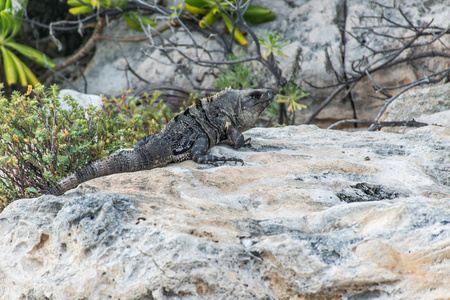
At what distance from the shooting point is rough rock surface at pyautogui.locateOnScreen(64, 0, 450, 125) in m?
8.88

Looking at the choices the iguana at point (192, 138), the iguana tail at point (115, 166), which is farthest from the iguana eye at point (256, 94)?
the iguana tail at point (115, 166)

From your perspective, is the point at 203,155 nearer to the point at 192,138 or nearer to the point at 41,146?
the point at 192,138

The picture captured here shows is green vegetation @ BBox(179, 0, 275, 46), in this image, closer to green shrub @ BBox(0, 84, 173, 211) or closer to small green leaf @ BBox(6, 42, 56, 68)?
small green leaf @ BBox(6, 42, 56, 68)

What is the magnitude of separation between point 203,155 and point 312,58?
5641mm

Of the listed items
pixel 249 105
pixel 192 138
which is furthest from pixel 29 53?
pixel 192 138

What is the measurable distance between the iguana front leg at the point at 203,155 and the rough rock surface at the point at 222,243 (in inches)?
31.1

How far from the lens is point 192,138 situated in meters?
4.45

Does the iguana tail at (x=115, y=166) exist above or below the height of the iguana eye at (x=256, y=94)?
below

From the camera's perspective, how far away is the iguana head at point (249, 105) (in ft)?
16.7

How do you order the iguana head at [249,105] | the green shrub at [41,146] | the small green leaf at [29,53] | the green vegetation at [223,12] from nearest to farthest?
the green shrub at [41,146] < the iguana head at [249,105] < the green vegetation at [223,12] < the small green leaf at [29,53]

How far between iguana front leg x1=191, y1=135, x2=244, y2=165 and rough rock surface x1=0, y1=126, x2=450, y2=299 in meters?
0.79

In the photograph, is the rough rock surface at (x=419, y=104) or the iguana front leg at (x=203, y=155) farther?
the rough rock surface at (x=419, y=104)

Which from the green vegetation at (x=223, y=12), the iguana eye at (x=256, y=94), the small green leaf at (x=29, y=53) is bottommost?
the iguana eye at (x=256, y=94)

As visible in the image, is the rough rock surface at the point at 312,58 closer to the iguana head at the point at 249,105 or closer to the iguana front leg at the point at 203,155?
the iguana head at the point at 249,105
